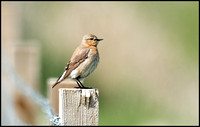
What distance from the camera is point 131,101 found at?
1185 cm

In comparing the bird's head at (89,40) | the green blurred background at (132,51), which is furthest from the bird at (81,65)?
the green blurred background at (132,51)

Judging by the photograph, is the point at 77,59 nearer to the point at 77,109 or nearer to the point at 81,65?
the point at 81,65

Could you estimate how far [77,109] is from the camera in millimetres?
3582

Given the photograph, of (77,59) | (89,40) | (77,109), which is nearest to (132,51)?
(89,40)

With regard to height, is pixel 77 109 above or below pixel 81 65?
below

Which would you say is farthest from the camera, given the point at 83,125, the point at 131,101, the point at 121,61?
the point at 121,61

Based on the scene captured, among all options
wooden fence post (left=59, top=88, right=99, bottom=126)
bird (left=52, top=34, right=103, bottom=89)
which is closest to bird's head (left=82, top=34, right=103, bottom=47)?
bird (left=52, top=34, right=103, bottom=89)

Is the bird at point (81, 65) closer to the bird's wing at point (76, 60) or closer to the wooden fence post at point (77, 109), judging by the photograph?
the bird's wing at point (76, 60)

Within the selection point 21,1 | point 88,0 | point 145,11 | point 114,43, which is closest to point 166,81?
point 114,43

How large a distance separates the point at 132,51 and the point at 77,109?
9161 millimetres

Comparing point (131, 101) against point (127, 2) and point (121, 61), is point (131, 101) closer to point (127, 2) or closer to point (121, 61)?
point (121, 61)

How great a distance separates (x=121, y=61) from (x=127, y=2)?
8.29 ft

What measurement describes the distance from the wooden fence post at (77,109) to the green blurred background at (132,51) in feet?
20.9

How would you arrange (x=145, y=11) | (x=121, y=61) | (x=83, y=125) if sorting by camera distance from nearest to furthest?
(x=83, y=125)
(x=121, y=61)
(x=145, y=11)
